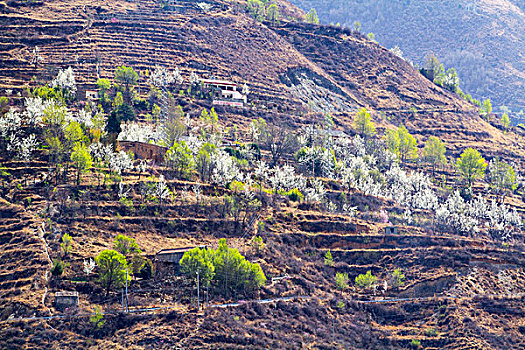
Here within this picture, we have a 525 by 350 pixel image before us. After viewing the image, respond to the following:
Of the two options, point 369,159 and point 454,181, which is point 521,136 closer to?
point 454,181

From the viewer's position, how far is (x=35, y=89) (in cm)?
11194

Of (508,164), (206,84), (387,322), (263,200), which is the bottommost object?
(387,322)

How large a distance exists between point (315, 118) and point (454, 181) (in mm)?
26784

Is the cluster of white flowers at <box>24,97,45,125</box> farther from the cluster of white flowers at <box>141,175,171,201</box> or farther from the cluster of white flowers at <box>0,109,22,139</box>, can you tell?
the cluster of white flowers at <box>141,175,171,201</box>

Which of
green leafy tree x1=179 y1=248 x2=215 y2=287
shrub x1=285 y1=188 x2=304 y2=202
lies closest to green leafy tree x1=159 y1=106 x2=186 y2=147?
shrub x1=285 y1=188 x2=304 y2=202

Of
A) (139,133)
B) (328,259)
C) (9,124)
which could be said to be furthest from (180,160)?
(328,259)

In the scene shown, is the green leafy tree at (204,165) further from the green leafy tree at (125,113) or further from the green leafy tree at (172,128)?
the green leafy tree at (125,113)

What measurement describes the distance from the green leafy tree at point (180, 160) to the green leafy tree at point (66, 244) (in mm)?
21076

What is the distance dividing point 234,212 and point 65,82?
1672 inches

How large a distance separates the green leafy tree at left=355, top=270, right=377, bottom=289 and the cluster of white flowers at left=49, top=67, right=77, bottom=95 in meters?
54.3

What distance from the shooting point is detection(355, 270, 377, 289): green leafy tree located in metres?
87.9

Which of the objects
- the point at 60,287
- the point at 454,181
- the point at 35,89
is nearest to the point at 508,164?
the point at 454,181

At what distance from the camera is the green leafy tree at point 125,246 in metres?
78.1

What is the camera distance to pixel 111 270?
7406cm
